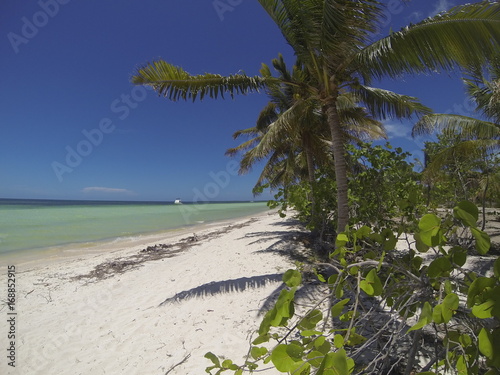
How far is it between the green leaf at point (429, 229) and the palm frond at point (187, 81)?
4.30m

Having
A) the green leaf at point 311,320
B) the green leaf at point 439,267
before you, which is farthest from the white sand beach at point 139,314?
the green leaf at point 439,267

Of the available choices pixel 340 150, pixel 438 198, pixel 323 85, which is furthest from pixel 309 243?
pixel 323 85

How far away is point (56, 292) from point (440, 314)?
22.5ft

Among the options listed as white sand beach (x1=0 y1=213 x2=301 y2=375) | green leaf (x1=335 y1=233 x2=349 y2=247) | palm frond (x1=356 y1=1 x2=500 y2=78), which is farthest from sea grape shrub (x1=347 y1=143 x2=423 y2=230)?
green leaf (x1=335 y1=233 x2=349 y2=247)

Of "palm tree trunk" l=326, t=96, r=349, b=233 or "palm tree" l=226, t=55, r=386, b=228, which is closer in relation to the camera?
"palm tree trunk" l=326, t=96, r=349, b=233

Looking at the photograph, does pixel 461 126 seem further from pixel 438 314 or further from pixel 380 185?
pixel 438 314

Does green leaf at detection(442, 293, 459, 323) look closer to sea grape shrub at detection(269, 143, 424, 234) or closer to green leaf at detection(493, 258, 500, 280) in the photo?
green leaf at detection(493, 258, 500, 280)

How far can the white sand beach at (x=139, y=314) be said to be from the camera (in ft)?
9.42

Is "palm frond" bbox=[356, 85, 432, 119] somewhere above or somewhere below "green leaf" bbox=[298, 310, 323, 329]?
above

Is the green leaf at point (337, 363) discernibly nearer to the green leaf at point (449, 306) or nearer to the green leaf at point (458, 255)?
the green leaf at point (449, 306)

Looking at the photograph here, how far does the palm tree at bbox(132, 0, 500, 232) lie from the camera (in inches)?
120

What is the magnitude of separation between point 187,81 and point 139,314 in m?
3.98

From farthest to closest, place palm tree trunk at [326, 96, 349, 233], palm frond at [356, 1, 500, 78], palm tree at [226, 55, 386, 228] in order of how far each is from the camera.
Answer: palm tree at [226, 55, 386, 228] < palm tree trunk at [326, 96, 349, 233] < palm frond at [356, 1, 500, 78]

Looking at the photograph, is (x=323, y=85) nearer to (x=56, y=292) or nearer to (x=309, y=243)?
(x=309, y=243)
